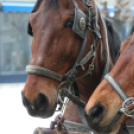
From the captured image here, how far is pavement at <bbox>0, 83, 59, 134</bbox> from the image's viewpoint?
447 centimetres

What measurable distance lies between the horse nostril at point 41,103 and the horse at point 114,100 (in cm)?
36

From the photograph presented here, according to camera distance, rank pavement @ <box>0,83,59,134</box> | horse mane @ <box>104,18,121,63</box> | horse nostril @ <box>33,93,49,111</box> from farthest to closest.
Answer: pavement @ <box>0,83,59,134</box>
horse mane @ <box>104,18,121,63</box>
horse nostril @ <box>33,93,49,111</box>

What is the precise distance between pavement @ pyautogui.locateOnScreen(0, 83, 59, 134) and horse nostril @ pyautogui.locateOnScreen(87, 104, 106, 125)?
114 inches

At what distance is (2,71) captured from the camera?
8.85 meters

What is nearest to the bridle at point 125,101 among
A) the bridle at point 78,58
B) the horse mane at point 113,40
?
the bridle at point 78,58

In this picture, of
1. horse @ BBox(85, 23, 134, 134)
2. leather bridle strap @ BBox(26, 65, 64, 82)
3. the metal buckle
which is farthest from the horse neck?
the metal buckle

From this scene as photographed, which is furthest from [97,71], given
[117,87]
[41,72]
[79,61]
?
[117,87]

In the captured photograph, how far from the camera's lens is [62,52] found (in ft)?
6.14

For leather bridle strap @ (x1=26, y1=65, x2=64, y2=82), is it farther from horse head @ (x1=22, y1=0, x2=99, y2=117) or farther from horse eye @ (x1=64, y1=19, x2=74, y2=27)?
horse eye @ (x1=64, y1=19, x2=74, y2=27)

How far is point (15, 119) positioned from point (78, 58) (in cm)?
347

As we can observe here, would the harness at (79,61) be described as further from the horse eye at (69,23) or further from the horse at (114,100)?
the horse at (114,100)

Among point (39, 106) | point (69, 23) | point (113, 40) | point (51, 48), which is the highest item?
point (69, 23)

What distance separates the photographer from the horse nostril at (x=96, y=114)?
147 centimetres

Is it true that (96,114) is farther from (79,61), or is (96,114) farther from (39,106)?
(79,61)
